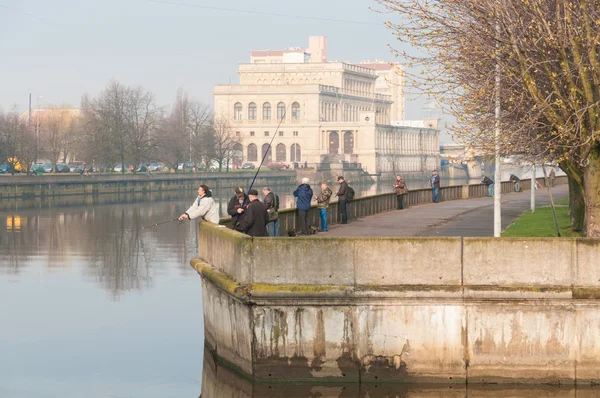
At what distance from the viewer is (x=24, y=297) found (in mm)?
42219

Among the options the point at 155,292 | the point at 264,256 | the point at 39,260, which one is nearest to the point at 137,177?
the point at 39,260

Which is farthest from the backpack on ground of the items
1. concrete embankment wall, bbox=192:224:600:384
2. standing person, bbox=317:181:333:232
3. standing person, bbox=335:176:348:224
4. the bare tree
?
the bare tree

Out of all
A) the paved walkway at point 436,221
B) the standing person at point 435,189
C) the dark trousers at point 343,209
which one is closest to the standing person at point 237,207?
the paved walkway at point 436,221

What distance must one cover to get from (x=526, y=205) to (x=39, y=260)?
78.3 ft

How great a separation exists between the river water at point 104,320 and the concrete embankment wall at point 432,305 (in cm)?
90

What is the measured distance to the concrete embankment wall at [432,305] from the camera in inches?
911

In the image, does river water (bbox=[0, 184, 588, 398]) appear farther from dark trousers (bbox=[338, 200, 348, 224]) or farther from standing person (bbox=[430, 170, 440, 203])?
standing person (bbox=[430, 170, 440, 203])

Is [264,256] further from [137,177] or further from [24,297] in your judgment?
[137,177]

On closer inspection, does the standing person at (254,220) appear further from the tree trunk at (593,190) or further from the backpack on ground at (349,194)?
the backpack on ground at (349,194)

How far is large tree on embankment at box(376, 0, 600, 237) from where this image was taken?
87.4ft

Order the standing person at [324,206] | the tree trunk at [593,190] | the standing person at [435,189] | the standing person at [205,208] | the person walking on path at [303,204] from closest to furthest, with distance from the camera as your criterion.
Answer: the tree trunk at [593,190] → the standing person at [205,208] → the person walking on path at [303,204] → the standing person at [324,206] → the standing person at [435,189]

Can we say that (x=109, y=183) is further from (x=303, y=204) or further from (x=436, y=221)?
(x=303, y=204)

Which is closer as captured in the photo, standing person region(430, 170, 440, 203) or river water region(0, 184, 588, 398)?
river water region(0, 184, 588, 398)

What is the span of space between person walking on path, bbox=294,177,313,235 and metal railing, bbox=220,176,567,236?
1.18ft
